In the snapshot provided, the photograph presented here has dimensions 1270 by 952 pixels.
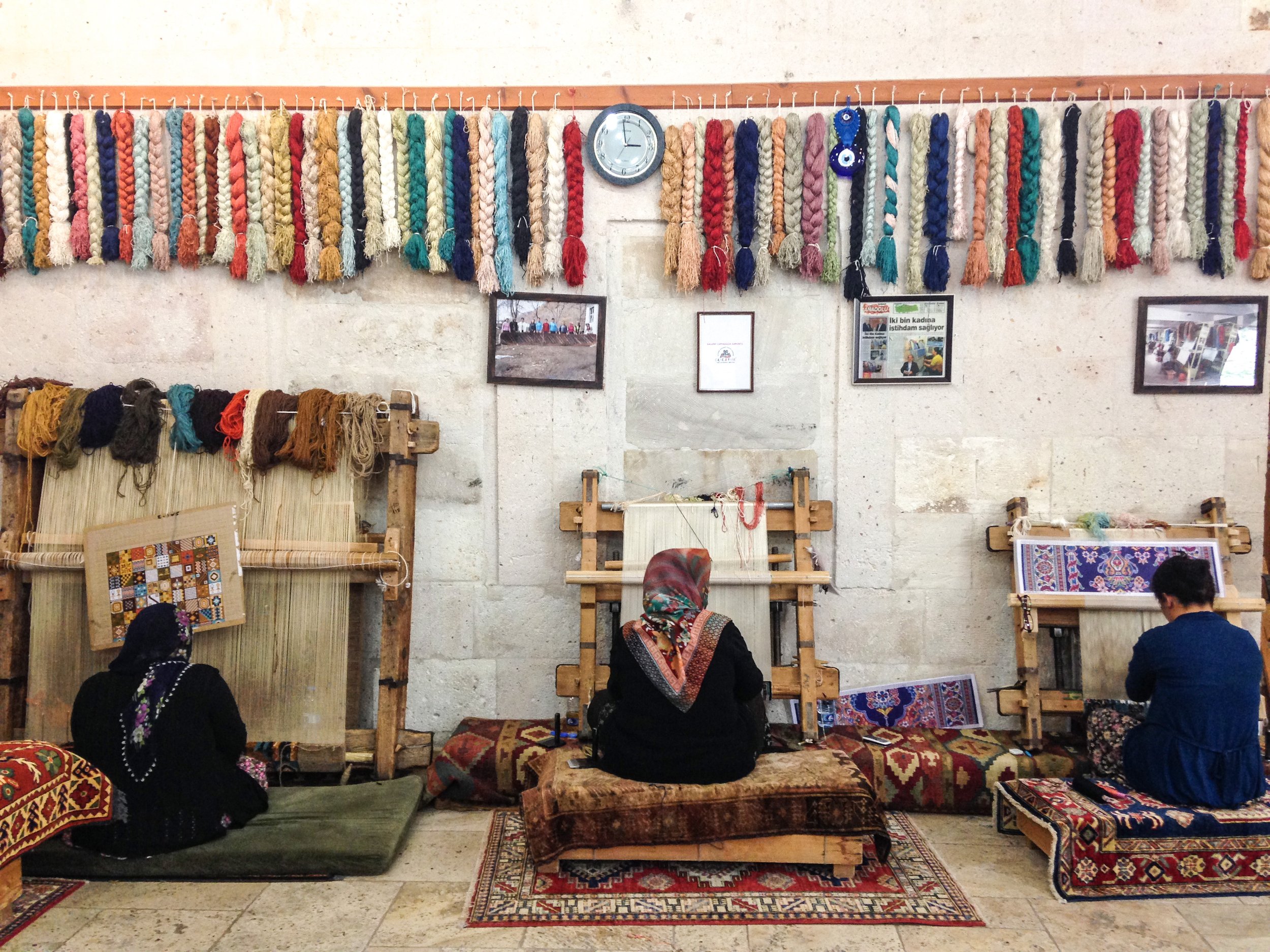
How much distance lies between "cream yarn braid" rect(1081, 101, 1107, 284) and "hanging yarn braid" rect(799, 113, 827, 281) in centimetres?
112

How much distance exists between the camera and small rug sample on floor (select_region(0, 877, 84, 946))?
2.50 meters

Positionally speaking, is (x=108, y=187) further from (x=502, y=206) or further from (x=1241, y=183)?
(x=1241, y=183)

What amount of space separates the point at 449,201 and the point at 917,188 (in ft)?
6.70

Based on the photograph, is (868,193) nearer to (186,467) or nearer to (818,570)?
(818,570)

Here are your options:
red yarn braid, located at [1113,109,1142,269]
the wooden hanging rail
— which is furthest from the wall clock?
red yarn braid, located at [1113,109,1142,269]

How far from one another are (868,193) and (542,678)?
2.59 metres

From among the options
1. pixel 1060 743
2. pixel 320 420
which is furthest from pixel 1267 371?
pixel 320 420

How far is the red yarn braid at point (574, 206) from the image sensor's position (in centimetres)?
374

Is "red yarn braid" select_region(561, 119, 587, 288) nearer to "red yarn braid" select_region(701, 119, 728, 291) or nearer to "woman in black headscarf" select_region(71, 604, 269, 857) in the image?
"red yarn braid" select_region(701, 119, 728, 291)

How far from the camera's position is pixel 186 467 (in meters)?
3.59

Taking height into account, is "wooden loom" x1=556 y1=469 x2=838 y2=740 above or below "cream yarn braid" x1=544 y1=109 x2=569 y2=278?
below

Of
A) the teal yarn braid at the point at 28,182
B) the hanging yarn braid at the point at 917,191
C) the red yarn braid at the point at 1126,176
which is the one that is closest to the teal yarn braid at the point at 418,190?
the teal yarn braid at the point at 28,182

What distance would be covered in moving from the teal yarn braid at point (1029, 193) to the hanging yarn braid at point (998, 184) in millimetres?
69

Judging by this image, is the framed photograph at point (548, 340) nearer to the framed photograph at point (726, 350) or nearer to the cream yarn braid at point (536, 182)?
the cream yarn braid at point (536, 182)
